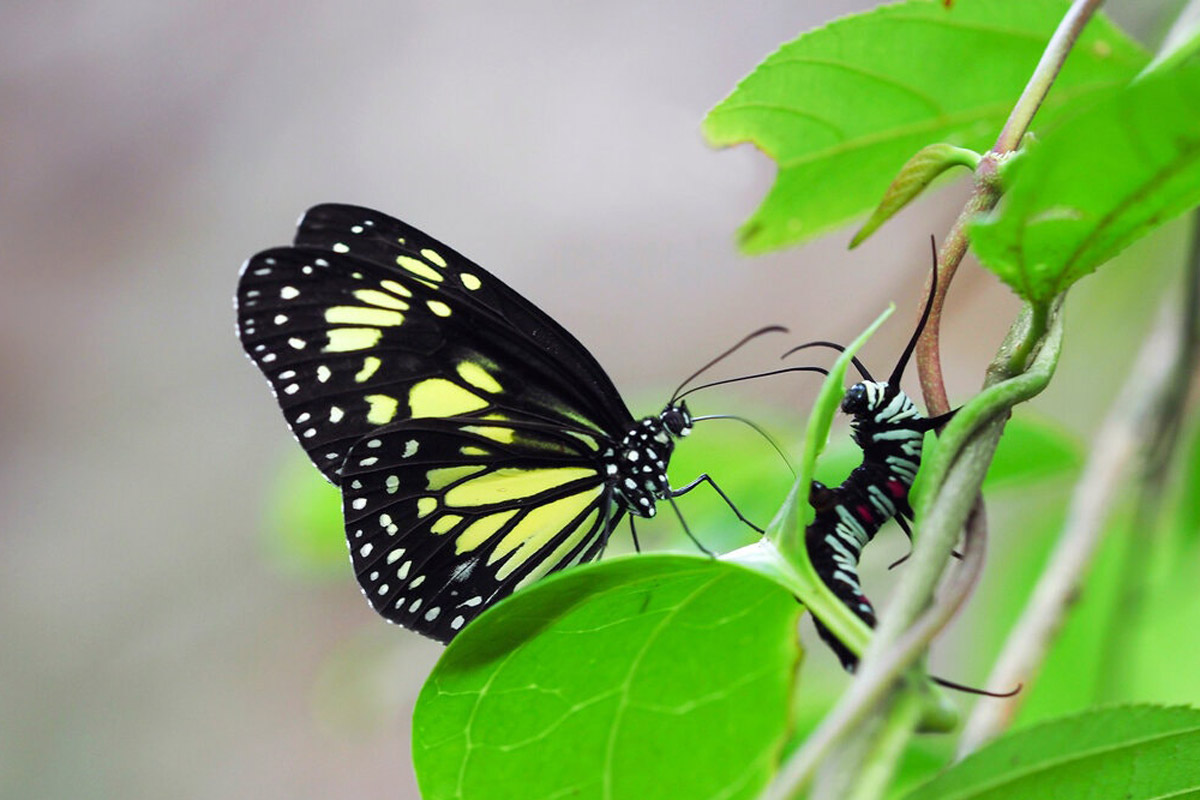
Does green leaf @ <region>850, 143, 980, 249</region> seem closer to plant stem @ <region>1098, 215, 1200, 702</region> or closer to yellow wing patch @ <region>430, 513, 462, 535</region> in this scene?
plant stem @ <region>1098, 215, 1200, 702</region>

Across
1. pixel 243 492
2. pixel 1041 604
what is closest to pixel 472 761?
pixel 1041 604

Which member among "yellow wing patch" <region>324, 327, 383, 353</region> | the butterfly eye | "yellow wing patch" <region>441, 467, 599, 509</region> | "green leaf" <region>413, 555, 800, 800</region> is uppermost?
"yellow wing patch" <region>324, 327, 383, 353</region>

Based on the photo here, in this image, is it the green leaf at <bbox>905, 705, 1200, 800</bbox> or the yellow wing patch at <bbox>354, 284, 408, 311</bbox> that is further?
the yellow wing patch at <bbox>354, 284, 408, 311</bbox>

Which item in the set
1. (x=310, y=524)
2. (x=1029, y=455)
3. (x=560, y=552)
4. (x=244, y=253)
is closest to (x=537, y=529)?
(x=560, y=552)

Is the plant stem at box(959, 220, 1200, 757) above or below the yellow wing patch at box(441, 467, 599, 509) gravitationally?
below

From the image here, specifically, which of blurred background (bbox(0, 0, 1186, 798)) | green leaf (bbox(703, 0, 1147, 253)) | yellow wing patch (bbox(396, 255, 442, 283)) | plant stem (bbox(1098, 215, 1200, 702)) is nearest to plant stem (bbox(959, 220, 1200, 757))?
plant stem (bbox(1098, 215, 1200, 702))

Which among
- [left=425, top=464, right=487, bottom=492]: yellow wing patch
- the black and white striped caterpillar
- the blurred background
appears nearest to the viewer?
the black and white striped caterpillar
